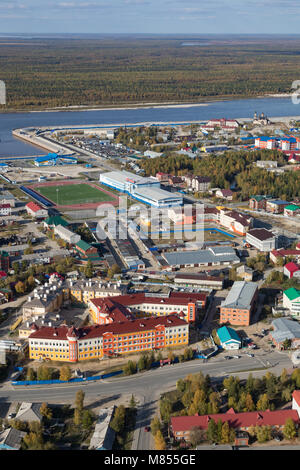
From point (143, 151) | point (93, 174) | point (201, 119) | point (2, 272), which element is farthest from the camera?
point (201, 119)

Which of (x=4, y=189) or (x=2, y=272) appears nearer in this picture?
(x=2, y=272)

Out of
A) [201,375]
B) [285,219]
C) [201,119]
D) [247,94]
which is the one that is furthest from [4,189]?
[247,94]

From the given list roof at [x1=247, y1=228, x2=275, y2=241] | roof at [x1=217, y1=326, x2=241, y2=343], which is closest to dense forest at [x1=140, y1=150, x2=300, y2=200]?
roof at [x1=247, y1=228, x2=275, y2=241]

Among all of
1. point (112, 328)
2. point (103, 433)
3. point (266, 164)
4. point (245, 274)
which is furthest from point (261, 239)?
point (266, 164)

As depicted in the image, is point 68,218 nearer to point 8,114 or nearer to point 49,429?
point 49,429

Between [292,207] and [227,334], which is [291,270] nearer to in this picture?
[227,334]

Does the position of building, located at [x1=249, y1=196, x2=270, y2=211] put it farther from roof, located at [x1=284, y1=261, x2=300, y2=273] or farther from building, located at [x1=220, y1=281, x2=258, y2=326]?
building, located at [x1=220, y1=281, x2=258, y2=326]

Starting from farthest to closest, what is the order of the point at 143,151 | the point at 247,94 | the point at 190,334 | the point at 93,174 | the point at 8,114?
1. the point at 247,94
2. the point at 8,114
3. the point at 143,151
4. the point at 93,174
5. the point at 190,334
